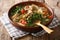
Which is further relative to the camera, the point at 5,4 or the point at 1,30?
the point at 5,4

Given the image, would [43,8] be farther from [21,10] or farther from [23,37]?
[23,37]

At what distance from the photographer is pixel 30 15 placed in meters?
1.28

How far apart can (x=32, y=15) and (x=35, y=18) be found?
33mm

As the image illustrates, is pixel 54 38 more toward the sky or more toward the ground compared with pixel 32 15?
more toward the ground

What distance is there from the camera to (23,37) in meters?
1.26

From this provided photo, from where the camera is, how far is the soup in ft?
4.11

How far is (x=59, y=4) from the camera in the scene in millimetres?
1556

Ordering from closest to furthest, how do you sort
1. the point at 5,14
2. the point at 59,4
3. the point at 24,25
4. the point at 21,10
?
the point at 24,25, the point at 21,10, the point at 5,14, the point at 59,4

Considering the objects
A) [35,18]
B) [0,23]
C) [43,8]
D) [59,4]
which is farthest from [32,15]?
[59,4]

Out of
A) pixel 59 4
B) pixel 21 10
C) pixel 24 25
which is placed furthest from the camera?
pixel 59 4

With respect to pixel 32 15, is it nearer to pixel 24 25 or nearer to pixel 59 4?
pixel 24 25

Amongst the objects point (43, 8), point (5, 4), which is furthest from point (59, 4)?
point (5, 4)

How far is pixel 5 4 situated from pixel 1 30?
13.0 inches

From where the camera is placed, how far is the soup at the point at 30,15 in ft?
4.11
